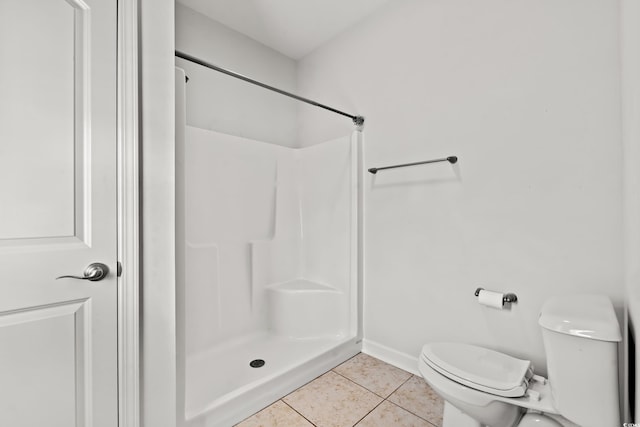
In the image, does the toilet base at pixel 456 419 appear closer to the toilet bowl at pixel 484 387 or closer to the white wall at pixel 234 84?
the toilet bowl at pixel 484 387

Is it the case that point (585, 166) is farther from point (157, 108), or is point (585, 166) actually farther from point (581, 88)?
point (157, 108)

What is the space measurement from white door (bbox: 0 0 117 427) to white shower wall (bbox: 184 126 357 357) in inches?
32.3

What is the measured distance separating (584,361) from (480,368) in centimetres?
40

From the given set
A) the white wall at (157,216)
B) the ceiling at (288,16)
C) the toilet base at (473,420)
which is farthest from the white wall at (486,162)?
the white wall at (157,216)

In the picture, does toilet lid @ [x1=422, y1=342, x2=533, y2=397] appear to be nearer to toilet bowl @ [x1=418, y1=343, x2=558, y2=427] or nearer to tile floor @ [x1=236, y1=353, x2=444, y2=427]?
toilet bowl @ [x1=418, y1=343, x2=558, y2=427]

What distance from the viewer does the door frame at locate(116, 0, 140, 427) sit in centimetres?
106

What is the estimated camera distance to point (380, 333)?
1.95 metres

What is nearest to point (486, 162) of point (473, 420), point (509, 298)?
point (509, 298)

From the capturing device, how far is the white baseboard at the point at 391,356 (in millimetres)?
1771

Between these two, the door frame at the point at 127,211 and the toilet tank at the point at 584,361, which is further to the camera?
the door frame at the point at 127,211

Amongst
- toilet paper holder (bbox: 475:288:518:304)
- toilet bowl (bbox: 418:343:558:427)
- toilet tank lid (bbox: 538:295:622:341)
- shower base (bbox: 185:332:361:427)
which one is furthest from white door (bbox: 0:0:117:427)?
toilet paper holder (bbox: 475:288:518:304)

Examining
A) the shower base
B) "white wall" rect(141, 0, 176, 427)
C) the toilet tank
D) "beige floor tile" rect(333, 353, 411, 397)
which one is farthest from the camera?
"beige floor tile" rect(333, 353, 411, 397)

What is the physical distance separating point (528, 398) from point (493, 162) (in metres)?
1.07

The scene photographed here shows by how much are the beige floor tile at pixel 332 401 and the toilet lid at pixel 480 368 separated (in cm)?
45
